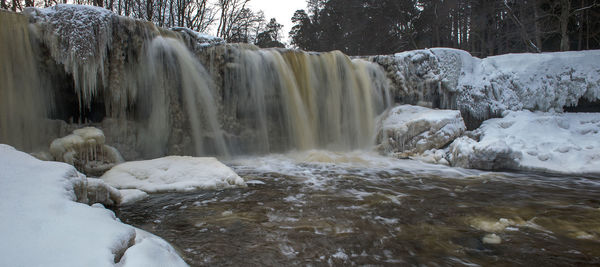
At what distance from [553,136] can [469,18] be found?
51.7ft

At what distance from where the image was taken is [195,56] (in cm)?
798

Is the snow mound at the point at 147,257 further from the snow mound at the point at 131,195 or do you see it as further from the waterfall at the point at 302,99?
the waterfall at the point at 302,99

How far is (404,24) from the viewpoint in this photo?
22.6 meters

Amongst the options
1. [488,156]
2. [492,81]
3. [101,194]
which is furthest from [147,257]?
[492,81]

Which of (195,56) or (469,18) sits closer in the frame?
(195,56)

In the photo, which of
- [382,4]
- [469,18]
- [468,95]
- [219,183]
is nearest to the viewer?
[219,183]

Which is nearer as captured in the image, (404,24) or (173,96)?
(173,96)

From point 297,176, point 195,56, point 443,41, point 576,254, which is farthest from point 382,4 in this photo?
point 576,254

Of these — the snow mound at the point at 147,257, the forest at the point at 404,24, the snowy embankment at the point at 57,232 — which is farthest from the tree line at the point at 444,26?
the snowy embankment at the point at 57,232

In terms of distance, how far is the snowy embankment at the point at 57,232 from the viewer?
1652mm

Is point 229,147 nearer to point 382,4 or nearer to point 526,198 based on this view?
point 526,198

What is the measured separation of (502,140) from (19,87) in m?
10.5

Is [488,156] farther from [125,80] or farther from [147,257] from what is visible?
[125,80]

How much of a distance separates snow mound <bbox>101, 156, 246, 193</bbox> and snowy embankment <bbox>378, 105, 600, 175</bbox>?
5374 mm
